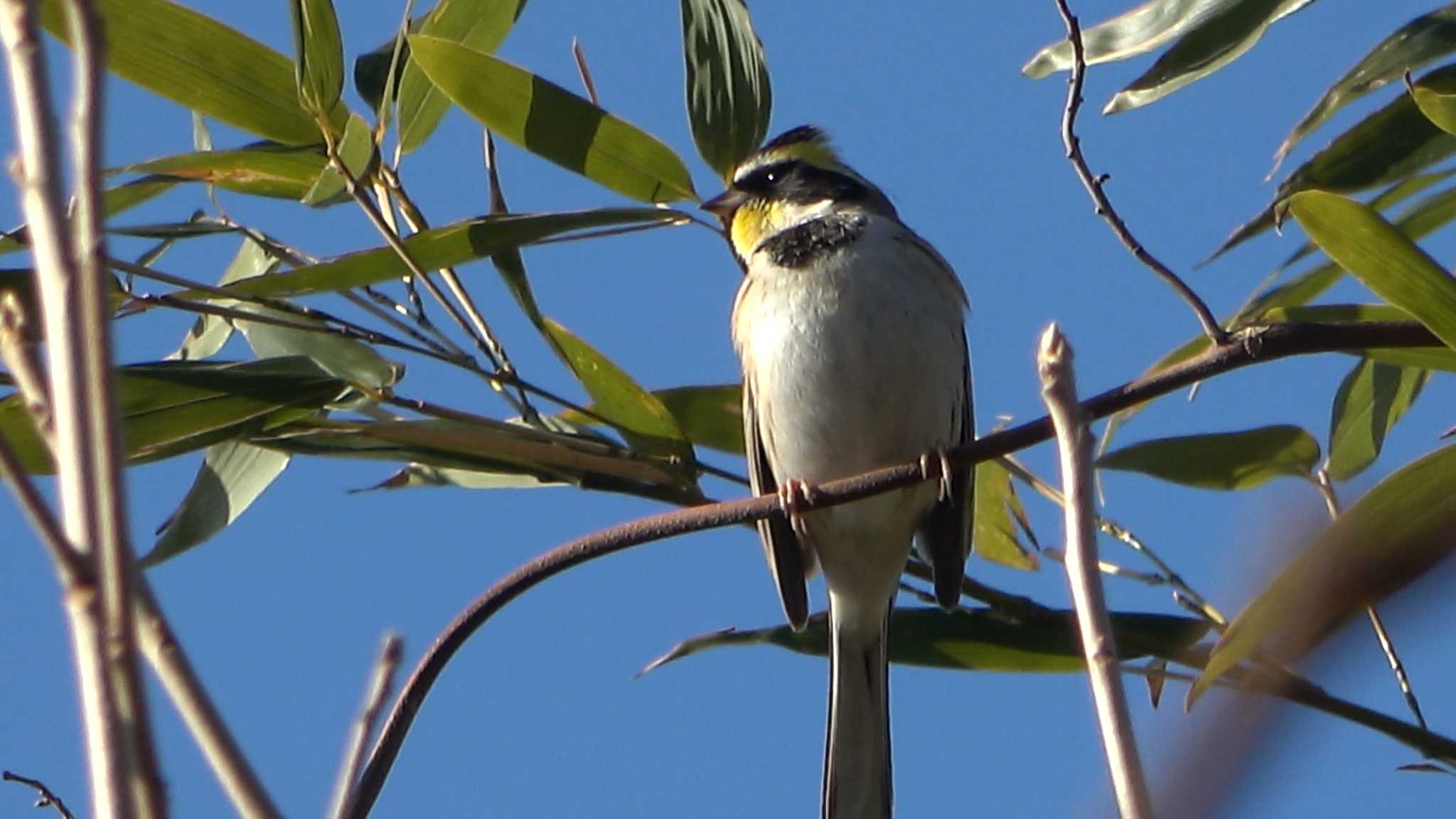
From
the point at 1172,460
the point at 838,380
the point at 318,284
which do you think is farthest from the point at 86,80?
the point at 838,380

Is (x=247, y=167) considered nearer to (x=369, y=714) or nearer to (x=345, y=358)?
(x=345, y=358)

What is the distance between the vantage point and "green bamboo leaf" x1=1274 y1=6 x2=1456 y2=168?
2.39 meters

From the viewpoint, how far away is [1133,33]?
2.48 meters

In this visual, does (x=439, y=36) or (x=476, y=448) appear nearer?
(x=476, y=448)

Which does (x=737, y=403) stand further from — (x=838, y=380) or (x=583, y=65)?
(x=583, y=65)

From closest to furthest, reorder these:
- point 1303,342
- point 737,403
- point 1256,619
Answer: point 1256,619
point 1303,342
point 737,403

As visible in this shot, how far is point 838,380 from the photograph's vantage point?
3.27 m

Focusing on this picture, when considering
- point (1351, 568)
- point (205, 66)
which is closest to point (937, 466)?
point (205, 66)

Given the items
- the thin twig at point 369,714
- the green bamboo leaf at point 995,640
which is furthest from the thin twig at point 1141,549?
the thin twig at point 369,714

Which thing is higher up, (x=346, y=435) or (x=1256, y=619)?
(x=346, y=435)

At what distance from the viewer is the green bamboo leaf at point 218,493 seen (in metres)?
2.71

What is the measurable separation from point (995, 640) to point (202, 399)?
3.42ft

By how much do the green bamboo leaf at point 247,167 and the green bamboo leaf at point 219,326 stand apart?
0.14m

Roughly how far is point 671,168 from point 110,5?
0.75 meters
